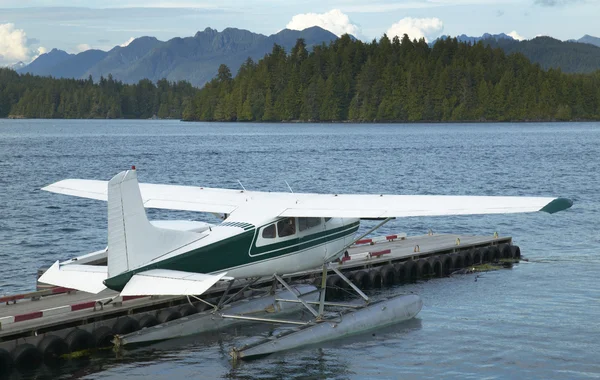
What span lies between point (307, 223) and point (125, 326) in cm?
457

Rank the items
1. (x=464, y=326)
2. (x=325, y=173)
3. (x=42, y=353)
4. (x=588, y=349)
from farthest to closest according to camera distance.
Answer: (x=325, y=173), (x=464, y=326), (x=588, y=349), (x=42, y=353)

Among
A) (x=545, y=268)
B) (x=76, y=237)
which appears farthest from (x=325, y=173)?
(x=545, y=268)

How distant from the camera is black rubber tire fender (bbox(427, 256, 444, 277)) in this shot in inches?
1048

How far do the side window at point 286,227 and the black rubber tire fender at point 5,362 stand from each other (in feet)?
19.3

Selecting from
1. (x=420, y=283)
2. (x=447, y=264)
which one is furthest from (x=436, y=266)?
(x=420, y=283)

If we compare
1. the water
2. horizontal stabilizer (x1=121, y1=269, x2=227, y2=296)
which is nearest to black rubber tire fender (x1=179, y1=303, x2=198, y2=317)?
the water

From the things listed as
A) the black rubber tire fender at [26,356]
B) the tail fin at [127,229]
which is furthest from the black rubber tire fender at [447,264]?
A: the black rubber tire fender at [26,356]

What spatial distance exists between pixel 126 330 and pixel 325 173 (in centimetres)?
5621

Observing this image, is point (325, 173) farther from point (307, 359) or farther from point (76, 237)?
point (307, 359)

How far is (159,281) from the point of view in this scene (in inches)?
594

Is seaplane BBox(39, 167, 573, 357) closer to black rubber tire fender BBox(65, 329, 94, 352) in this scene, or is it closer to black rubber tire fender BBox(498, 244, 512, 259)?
black rubber tire fender BBox(65, 329, 94, 352)

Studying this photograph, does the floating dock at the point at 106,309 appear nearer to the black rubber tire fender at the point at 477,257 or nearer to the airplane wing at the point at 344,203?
the black rubber tire fender at the point at 477,257

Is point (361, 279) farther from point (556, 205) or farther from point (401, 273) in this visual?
point (556, 205)

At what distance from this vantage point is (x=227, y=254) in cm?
Answer: 1664
